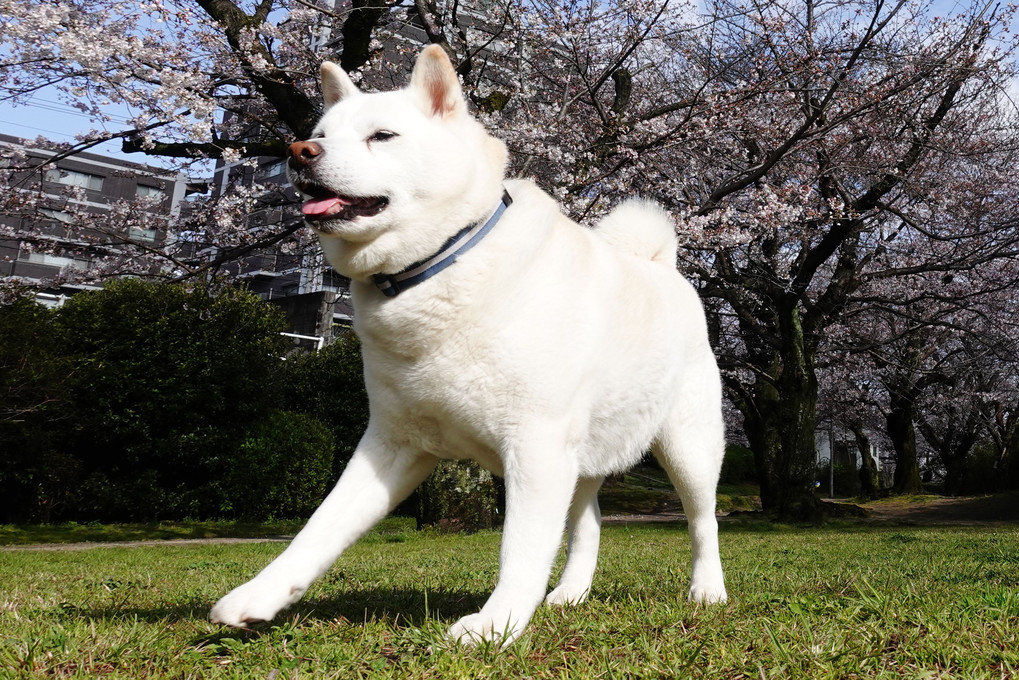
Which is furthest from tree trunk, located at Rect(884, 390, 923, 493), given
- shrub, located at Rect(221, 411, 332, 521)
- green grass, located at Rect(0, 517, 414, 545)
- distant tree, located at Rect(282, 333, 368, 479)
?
shrub, located at Rect(221, 411, 332, 521)

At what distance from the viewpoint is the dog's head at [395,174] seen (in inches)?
104

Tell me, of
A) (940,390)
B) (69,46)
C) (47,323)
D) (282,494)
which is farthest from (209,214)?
(940,390)

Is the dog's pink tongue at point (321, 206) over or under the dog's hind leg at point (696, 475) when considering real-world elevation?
over

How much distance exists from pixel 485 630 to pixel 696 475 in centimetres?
145

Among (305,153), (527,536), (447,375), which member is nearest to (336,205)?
(305,153)

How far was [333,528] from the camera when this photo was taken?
2.79 metres

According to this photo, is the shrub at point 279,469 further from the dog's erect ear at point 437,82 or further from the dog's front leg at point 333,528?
the dog's erect ear at point 437,82

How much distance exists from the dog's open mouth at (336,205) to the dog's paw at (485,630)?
1260 mm

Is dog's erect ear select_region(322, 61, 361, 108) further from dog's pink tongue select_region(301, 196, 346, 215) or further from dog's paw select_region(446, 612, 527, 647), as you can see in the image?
dog's paw select_region(446, 612, 527, 647)

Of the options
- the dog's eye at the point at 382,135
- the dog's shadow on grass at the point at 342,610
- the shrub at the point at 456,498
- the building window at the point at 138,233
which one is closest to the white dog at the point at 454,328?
the dog's eye at the point at 382,135

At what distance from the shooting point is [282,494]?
1452cm

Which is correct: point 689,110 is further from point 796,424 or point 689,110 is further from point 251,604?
point 251,604

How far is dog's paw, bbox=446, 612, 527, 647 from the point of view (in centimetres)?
245

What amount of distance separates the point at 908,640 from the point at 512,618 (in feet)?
3.71
